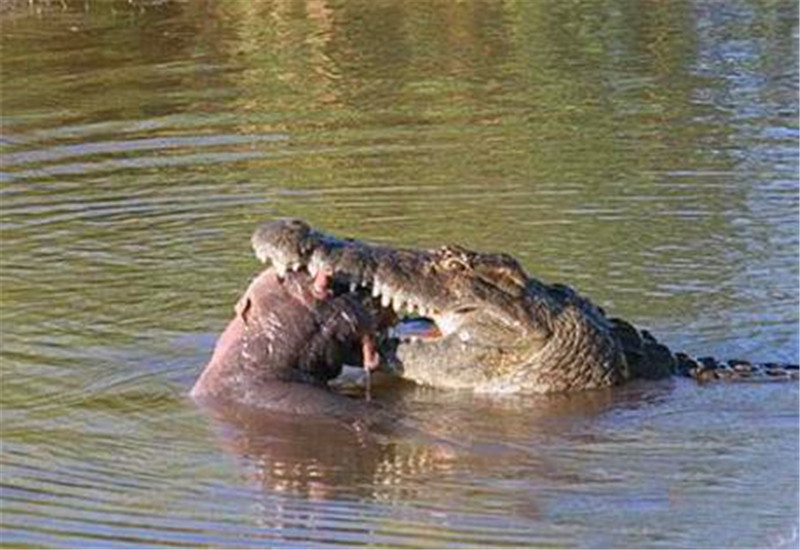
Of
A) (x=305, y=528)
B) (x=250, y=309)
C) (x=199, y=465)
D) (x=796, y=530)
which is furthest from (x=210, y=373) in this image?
(x=796, y=530)

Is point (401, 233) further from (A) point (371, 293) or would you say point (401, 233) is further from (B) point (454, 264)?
(A) point (371, 293)

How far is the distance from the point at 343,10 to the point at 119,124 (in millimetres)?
6708

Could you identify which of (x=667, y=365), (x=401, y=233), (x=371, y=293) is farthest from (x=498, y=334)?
(x=401, y=233)

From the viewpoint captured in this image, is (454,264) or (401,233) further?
(401,233)

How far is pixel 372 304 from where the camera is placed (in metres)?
9.98

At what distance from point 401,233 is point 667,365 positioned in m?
2.86

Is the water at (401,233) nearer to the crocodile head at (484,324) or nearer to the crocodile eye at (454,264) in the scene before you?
the crocodile head at (484,324)

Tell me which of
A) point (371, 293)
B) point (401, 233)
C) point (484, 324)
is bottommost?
point (401, 233)

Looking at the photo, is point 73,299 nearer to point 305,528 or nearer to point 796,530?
point 305,528

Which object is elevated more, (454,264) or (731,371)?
(454,264)

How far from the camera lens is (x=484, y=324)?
401 inches

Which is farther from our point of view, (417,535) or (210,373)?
(210,373)

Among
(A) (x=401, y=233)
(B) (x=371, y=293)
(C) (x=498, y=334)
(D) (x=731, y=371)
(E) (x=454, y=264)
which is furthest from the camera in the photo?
(A) (x=401, y=233)

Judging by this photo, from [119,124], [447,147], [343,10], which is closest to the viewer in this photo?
[447,147]
